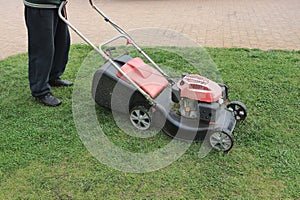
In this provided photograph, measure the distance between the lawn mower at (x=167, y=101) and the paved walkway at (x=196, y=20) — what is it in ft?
7.49

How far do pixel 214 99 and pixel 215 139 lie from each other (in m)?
0.28

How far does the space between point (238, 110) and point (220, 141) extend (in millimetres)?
A: 399

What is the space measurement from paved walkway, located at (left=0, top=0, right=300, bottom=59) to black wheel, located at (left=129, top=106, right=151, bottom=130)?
7.86ft

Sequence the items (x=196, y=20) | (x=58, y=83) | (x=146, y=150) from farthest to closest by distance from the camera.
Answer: (x=196, y=20), (x=58, y=83), (x=146, y=150)

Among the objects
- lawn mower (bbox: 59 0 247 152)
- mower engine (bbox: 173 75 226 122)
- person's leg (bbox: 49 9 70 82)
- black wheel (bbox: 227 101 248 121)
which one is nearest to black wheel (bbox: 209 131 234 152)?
lawn mower (bbox: 59 0 247 152)

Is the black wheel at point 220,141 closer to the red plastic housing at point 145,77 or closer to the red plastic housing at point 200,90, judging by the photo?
the red plastic housing at point 200,90

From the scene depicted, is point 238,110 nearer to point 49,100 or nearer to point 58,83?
point 49,100

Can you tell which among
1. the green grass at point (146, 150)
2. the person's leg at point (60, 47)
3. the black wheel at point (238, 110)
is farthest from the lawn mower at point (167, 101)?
the person's leg at point (60, 47)

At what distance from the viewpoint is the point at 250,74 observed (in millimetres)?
3332

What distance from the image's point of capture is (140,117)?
2387 millimetres

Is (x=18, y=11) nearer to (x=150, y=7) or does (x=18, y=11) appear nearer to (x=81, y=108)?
(x=150, y=7)

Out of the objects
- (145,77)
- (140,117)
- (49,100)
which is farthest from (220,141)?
(49,100)

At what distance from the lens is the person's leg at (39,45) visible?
247 centimetres

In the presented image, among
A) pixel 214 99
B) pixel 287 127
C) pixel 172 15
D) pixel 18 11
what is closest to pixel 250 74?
pixel 287 127
